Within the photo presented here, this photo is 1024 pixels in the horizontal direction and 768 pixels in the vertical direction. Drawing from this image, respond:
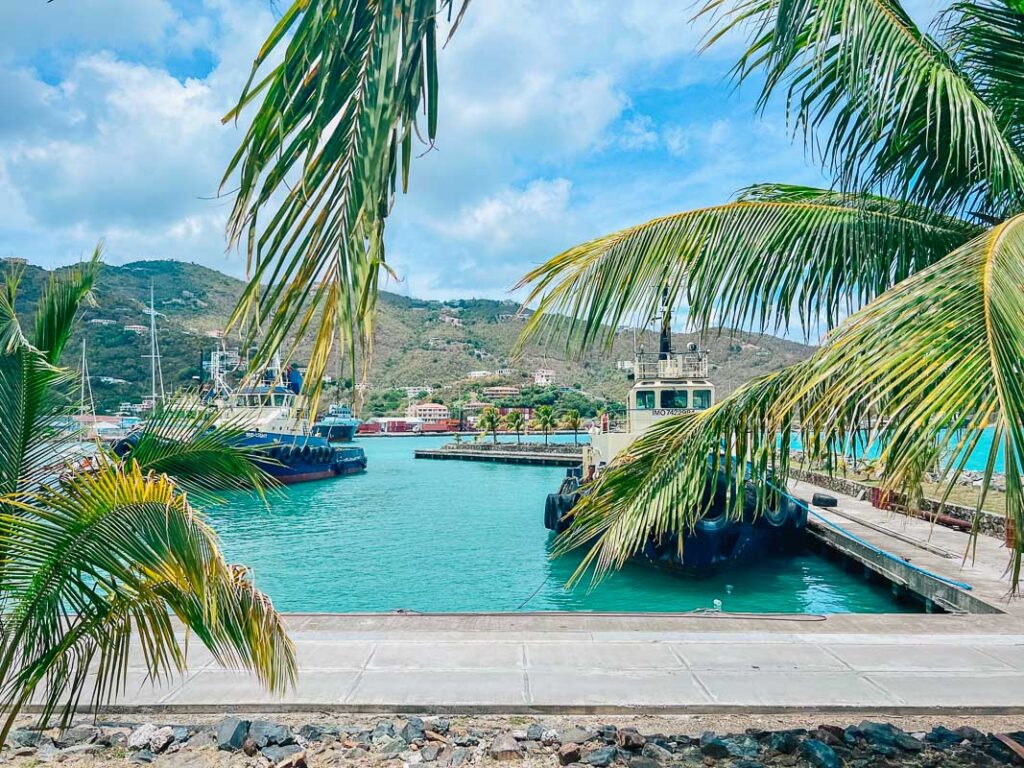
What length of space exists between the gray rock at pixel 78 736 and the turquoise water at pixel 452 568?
301 centimetres

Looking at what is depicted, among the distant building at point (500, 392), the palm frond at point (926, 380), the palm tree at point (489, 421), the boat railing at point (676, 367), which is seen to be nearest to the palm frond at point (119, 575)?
the palm frond at point (926, 380)

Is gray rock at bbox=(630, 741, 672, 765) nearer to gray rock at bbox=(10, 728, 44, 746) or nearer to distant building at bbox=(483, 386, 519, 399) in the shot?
gray rock at bbox=(10, 728, 44, 746)

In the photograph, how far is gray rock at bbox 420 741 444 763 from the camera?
17.4 ft

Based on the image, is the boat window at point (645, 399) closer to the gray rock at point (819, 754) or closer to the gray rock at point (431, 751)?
the gray rock at point (819, 754)

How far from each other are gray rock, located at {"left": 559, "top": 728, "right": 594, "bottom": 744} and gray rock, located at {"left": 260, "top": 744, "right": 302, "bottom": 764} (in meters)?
1.99

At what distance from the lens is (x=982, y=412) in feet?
5.93

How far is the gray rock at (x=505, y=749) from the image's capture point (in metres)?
5.35

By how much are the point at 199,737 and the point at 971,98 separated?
6487 millimetres

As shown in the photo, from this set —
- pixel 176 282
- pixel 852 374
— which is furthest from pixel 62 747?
pixel 176 282

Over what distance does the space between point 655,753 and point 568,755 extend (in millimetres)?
637

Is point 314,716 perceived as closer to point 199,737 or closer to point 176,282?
point 199,737

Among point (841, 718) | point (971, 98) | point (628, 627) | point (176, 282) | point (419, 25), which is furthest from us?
point (176, 282)

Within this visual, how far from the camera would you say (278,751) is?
5320mm

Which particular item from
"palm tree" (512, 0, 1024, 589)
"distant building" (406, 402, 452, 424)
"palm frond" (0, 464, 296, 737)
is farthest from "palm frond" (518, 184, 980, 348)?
"distant building" (406, 402, 452, 424)
